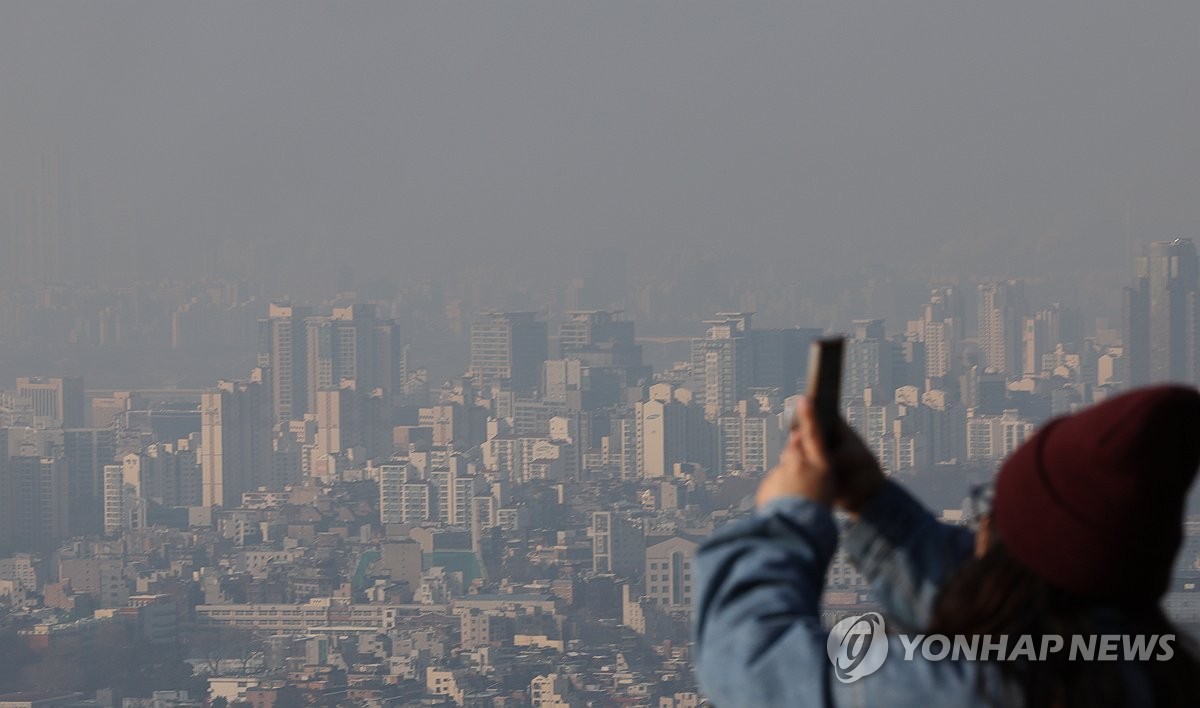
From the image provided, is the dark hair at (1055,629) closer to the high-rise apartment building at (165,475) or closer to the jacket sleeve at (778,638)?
the jacket sleeve at (778,638)

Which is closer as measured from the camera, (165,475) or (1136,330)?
(1136,330)

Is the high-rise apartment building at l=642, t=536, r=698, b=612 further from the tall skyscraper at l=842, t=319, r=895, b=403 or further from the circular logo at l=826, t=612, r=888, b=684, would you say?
the circular logo at l=826, t=612, r=888, b=684

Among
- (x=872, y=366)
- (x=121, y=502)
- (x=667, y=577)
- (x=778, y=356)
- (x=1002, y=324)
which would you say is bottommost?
(x=667, y=577)

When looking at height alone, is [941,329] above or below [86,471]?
above

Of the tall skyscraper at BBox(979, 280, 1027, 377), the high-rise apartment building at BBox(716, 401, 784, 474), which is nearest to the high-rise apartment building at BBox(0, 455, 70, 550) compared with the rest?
the high-rise apartment building at BBox(716, 401, 784, 474)

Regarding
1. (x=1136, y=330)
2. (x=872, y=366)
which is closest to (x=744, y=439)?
(x=872, y=366)

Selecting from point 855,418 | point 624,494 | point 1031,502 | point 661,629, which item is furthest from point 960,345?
point 1031,502

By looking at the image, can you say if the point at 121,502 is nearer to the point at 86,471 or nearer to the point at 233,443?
the point at 86,471
